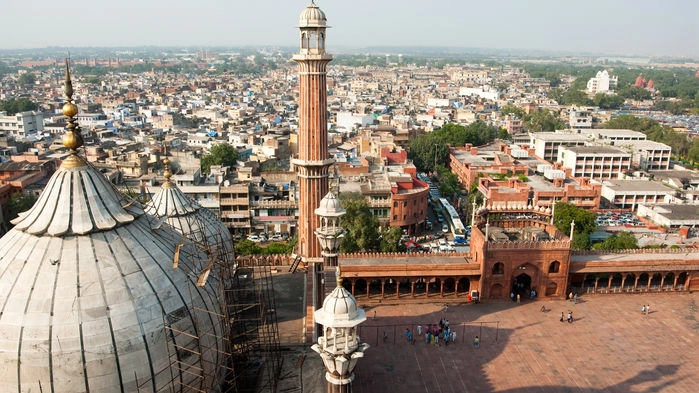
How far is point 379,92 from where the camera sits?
177250 mm

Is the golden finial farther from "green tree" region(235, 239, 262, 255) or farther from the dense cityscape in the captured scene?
"green tree" region(235, 239, 262, 255)

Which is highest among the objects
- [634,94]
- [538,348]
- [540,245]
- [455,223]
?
[540,245]

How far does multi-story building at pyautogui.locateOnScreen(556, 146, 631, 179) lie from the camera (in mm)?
67688

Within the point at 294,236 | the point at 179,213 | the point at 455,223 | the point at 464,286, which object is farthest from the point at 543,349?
the point at 455,223

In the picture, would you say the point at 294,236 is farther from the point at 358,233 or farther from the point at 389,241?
the point at 389,241

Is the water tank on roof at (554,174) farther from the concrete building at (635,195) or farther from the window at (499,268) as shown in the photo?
the window at (499,268)

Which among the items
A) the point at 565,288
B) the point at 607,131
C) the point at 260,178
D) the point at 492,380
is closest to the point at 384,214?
the point at 260,178

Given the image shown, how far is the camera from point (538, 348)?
25.9 meters

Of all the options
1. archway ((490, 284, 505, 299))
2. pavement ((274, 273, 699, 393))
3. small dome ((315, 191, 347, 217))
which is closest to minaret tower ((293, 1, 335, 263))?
pavement ((274, 273, 699, 393))

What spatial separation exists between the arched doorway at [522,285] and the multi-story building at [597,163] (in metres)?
40.0

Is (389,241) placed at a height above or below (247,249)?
above

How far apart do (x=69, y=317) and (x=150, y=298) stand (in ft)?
5.66

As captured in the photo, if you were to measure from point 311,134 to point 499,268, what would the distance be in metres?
12.4

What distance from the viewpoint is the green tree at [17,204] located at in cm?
4428
